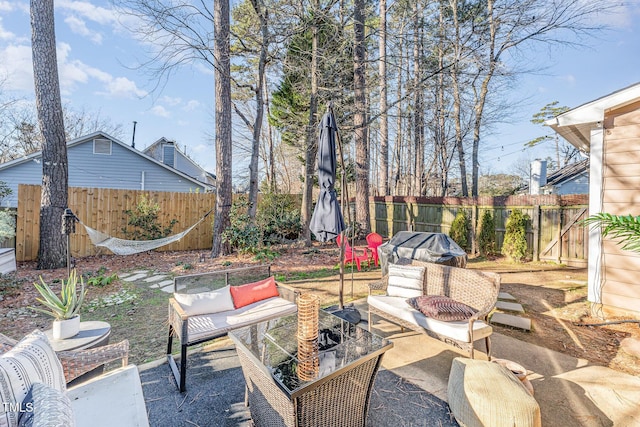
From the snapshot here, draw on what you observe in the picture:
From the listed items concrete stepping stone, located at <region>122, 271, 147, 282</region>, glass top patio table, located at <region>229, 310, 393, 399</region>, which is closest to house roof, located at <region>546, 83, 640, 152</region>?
glass top patio table, located at <region>229, 310, 393, 399</region>

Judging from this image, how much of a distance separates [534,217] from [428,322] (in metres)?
A: 6.47

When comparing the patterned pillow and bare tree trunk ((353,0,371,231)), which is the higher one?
bare tree trunk ((353,0,371,231))

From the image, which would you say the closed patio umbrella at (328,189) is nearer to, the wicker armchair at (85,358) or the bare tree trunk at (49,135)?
the wicker armchair at (85,358)

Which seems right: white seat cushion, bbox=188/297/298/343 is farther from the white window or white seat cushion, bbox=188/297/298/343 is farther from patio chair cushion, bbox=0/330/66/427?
the white window

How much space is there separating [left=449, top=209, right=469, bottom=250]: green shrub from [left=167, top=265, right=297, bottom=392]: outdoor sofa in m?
6.51

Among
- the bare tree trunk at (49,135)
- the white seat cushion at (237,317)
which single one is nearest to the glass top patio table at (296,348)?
the white seat cushion at (237,317)

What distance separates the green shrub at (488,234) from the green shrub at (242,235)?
6.01 m

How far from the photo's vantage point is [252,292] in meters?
3.19

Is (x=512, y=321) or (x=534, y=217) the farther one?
(x=534, y=217)

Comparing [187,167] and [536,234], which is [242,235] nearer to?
[536,234]

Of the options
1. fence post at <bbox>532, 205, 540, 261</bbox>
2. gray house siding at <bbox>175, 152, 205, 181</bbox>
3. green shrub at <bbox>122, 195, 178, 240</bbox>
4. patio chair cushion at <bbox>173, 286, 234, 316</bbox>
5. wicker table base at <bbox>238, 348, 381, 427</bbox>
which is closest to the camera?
wicker table base at <bbox>238, 348, 381, 427</bbox>

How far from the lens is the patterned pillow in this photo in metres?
2.68

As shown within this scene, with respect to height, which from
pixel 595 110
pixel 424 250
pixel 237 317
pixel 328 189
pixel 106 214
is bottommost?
pixel 237 317

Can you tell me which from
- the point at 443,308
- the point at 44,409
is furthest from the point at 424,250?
the point at 44,409
